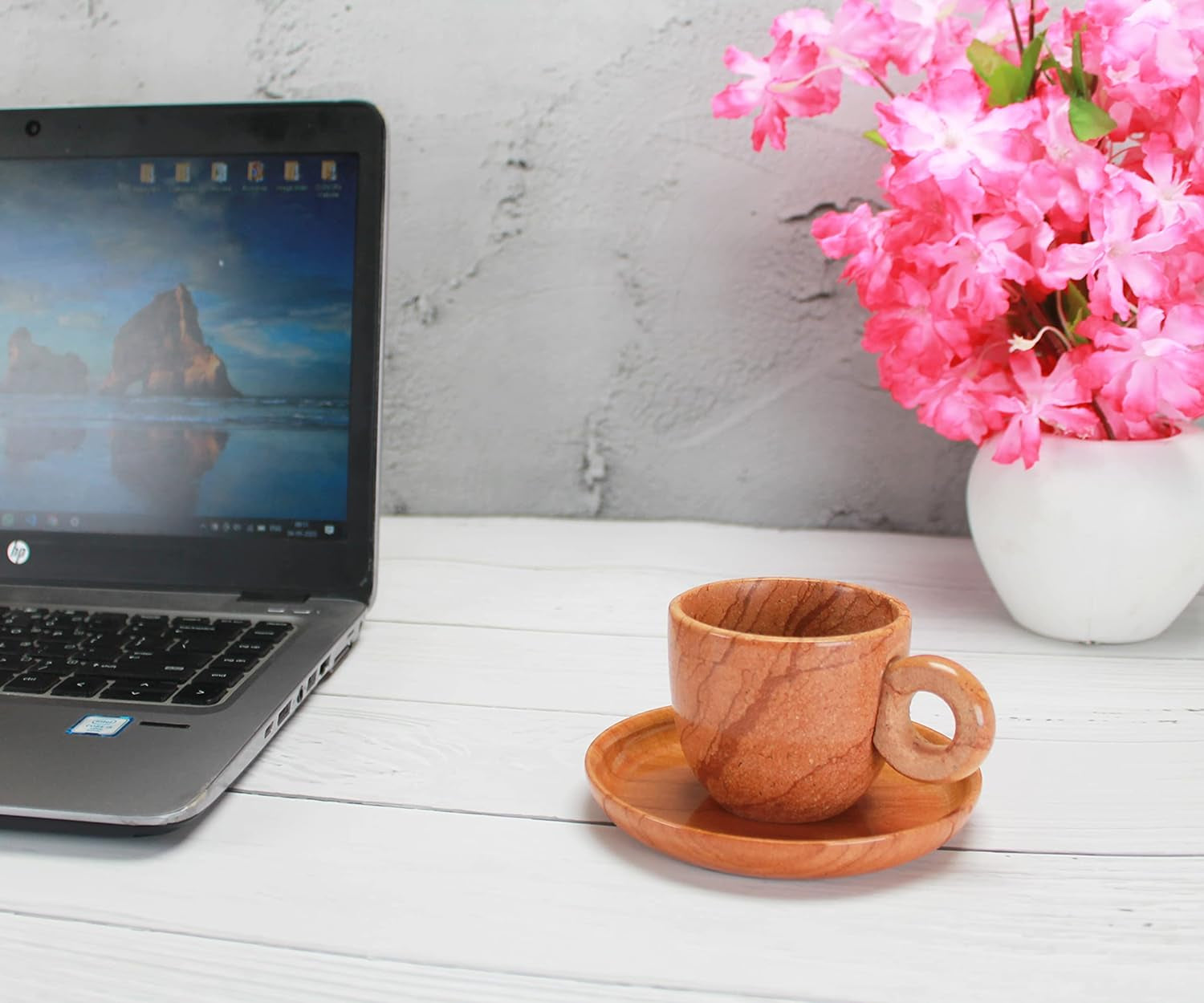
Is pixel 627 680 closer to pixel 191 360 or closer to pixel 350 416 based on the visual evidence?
pixel 350 416

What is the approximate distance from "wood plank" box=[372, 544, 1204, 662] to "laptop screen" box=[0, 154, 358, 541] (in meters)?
0.12

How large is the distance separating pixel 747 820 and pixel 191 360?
509 millimetres

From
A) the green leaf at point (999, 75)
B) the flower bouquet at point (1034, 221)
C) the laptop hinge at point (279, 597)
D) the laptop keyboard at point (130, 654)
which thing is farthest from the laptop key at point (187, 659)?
the green leaf at point (999, 75)

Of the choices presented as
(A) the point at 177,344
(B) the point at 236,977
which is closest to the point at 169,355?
(A) the point at 177,344

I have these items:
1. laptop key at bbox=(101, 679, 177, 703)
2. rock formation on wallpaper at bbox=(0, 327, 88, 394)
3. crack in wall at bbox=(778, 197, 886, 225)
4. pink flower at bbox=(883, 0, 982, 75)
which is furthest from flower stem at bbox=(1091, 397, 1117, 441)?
rock formation on wallpaper at bbox=(0, 327, 88, 394)

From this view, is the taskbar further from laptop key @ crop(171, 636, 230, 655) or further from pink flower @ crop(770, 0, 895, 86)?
pink flower @ crop(770, 0, 895, 86)

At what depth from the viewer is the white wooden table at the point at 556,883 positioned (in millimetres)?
339

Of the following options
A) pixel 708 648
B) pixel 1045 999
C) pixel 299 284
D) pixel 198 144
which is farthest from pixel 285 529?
pixel 1045 999

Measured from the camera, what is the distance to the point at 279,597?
682mm

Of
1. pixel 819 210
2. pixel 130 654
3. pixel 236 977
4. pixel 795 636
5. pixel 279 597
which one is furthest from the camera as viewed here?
pixel 819 210

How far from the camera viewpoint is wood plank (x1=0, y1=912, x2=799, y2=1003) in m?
0.33

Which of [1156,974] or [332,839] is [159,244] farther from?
[1156,974]

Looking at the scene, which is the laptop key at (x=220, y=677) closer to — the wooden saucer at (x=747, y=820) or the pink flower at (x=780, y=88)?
the wooden saucer at (x=747, y=820)

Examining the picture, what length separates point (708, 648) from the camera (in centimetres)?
39
